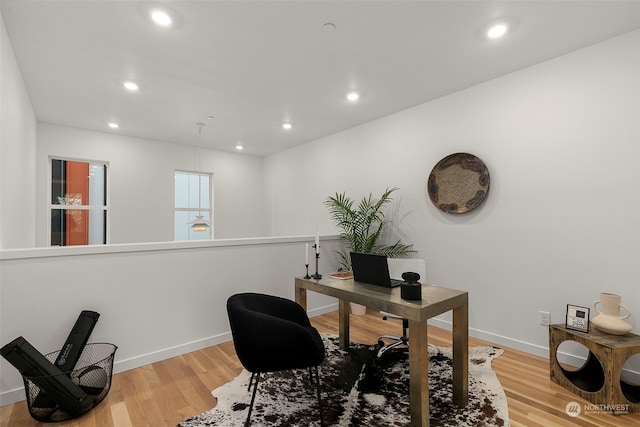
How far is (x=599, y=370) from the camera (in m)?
2.37

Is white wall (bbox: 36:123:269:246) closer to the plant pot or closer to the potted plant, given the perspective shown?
the potted plant

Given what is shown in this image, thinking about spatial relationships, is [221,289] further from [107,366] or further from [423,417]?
[423,417]

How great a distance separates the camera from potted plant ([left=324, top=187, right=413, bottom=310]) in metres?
3.83

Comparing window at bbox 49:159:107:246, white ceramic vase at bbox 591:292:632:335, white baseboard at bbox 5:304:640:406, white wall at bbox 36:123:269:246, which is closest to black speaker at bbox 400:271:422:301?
white ceramic vase at bbox 591:292:632:335

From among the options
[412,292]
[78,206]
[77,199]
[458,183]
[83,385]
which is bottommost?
[83,385]

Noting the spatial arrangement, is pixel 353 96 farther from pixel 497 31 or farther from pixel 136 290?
pixel 136 290

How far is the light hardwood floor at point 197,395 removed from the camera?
188 centimetres

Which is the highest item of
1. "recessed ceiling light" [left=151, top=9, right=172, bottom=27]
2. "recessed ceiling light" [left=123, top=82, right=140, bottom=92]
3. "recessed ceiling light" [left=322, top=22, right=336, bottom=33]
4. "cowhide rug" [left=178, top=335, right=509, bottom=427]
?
"recessed ceiling light" [left=322, top=22, right=336, bottom=33]

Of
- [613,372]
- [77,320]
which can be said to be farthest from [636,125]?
[77,320]

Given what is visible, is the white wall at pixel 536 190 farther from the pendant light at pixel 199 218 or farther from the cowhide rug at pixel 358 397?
the pendant light at pixel 199 218

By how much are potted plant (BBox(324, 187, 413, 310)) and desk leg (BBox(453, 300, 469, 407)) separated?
173cm

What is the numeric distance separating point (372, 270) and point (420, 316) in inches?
23.7

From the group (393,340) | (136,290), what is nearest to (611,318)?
(393,340)

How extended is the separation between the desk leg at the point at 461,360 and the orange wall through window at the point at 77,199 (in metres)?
5.28
